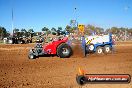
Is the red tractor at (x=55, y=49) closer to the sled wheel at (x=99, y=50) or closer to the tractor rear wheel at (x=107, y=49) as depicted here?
the sled wheel at (x=99, y=50)

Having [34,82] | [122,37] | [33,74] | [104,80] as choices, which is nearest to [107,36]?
[33,74]

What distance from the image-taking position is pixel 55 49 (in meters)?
15.6

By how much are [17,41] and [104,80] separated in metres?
39.6

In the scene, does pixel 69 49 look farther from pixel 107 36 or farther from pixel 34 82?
pixel 34 82

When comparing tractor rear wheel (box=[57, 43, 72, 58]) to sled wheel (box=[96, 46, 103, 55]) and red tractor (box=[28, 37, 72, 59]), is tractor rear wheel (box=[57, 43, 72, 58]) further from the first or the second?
sled wheel (box=[96, 46, 103, 55])

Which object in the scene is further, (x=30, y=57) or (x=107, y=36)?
(x=107, y=36)

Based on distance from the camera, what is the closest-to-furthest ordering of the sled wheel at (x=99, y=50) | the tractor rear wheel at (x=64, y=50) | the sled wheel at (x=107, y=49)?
the tractor rear wheel at (x=64, y=50)
the sled wheel at (x=99, y=50)
the sled wheel at (x=107, y=49)

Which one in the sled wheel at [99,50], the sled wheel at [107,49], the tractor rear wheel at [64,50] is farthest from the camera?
the sled wheel at [107,49]

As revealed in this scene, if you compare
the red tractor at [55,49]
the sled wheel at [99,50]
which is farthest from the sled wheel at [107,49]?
the red tractor at [55,49]

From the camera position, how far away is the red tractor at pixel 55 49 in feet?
50.6

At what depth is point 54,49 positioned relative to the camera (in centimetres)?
1556

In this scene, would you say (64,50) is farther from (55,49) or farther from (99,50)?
(99,50)

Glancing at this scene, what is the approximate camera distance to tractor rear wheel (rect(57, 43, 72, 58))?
1539 cm

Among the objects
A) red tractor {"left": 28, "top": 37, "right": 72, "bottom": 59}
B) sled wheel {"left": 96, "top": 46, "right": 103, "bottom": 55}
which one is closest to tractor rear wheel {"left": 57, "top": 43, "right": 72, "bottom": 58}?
red tractor {"left": 28, "top": 37, "right": 72, "bottom": 59}
